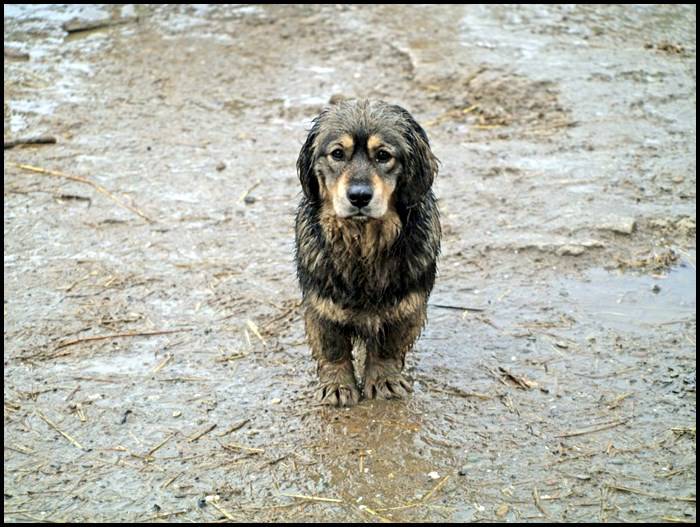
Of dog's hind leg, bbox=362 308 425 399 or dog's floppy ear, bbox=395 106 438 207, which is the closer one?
dog's floppy ear, bbox=395 106 438 207

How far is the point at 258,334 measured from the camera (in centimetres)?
620

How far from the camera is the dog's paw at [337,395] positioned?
545 centimetres

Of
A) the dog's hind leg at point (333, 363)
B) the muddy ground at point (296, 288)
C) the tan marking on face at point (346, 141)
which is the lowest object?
the muddy ground at point (296, 288)

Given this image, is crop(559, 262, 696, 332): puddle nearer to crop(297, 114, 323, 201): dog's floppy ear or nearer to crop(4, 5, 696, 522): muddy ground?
crop(4, 5, 696, 522): muddy ground

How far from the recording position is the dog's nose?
4.78m

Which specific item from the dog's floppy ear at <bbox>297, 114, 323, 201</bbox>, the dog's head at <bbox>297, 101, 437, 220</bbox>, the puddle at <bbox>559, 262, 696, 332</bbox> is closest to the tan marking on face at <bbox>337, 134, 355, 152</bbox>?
the dog's head at <bbox>297, 101, 437, 220</bbox>

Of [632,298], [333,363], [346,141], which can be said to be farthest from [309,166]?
[632,298]

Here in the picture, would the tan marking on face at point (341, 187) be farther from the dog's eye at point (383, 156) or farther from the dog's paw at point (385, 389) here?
the dog's paw at point (385, 389)

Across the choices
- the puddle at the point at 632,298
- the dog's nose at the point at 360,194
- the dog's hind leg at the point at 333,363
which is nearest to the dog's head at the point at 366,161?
the dog's nose at the point at 360,194

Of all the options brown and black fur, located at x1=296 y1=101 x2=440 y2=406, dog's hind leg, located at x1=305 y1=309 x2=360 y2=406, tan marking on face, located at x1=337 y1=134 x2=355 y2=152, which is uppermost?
tan marking on face, located at x1=337 y1=134 x2=355 y2=152

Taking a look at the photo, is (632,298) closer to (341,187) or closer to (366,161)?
(366,161)

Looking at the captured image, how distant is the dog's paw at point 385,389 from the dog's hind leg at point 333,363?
0.28 ft

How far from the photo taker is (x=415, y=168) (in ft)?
16.7

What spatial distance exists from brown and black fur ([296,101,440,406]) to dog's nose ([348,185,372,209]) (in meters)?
0.02
